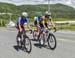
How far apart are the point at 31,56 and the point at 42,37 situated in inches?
100

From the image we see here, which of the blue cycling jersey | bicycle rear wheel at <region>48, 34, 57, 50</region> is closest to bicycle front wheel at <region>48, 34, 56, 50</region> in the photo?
bicycle rear wheel at <region>48, 34, 57, 50</region>

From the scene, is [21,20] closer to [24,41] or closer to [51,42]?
[24,41]

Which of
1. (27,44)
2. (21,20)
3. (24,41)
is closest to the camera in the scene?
(27,44)

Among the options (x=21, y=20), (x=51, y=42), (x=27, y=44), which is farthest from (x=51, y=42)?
(x=21, y=20)

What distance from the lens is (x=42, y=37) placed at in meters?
15.3

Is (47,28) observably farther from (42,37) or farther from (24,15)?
(24,15)

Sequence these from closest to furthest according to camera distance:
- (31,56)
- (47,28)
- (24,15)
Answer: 1. (31,56)
2. (24,15)
3. (47,28)

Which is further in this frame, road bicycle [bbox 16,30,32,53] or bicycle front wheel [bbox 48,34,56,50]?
bicycle front wheel [bbox 48,34,56,50]

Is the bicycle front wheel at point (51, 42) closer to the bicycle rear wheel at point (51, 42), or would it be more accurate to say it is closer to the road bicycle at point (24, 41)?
the bicycle rear wheel at point (51, 42)

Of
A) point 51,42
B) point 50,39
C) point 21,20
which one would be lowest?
point 51,42

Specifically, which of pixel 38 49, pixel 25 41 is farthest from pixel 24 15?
pixel 38 49

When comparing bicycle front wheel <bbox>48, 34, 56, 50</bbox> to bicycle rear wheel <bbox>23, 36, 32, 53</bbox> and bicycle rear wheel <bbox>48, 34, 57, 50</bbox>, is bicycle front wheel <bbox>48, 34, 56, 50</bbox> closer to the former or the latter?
bicycle rear wheel <bbox>48, 34, 57, 50</bbox>

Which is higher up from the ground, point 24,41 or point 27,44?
point 24,41

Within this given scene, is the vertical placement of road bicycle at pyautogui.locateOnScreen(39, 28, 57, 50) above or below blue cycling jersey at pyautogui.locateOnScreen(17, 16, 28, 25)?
below
